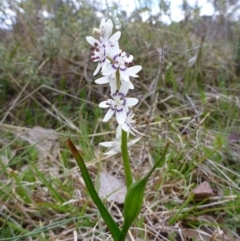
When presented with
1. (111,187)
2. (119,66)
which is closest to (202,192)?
(111,187)

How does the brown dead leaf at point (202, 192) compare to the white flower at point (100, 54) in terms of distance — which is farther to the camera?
the brown dead leaf at point (202, 192)

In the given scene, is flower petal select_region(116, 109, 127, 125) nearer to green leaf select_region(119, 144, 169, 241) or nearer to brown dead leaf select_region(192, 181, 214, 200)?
green leaf select_region(119, 144, 169, 241)

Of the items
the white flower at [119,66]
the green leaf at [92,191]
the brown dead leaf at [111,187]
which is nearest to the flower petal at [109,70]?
the white flower at [119,66]

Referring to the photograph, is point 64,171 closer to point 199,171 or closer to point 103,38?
point 199,171

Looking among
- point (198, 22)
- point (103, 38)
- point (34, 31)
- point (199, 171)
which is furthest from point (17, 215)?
point (198, 22)

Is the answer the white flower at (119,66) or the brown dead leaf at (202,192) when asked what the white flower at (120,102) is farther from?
the brown dead leaf at (202,192)

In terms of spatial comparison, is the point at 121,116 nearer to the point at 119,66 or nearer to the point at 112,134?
the point at 119,66

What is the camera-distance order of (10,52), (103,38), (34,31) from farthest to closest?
(34,31) < (10,52) < (103,38)

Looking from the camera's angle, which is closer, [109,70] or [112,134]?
[109,70]
